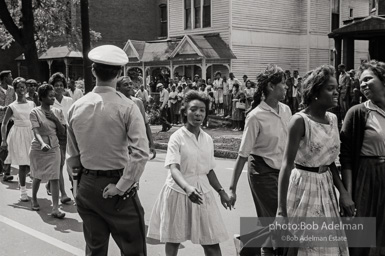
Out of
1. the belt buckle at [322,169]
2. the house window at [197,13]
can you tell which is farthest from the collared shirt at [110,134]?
the house window at [197,13]

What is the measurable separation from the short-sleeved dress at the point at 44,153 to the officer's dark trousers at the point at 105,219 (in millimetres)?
3957

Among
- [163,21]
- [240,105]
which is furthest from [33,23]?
[163,21]

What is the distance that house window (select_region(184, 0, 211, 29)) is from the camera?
3048 cm

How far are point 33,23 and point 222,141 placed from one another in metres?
9.77

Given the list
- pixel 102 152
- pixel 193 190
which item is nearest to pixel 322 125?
pixel 193 190

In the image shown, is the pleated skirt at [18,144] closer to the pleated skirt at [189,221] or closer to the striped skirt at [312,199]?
the pleated skirt at [189,221]

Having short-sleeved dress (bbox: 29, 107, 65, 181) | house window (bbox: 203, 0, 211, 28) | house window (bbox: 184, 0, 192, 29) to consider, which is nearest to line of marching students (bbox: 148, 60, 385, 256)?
short-sleeved dress (bbox: 29, 107, 65, 181)

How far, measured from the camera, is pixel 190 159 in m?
4.86

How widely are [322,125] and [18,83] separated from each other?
705cm

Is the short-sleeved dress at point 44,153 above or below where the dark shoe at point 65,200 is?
above

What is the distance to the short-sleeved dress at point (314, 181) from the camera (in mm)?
4125

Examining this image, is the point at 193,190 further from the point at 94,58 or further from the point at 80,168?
the point at 94,58

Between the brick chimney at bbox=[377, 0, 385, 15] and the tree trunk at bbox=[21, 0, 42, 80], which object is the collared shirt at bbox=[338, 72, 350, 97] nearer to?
the brick chimney at bbox=[377, 0, 385, 15]

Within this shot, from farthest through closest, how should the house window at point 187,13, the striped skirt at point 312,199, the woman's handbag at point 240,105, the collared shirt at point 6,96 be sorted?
the house window at point 187,13
the woman's handbag at point 240,105
the collared shirt at point 6,96
the striped skirt at point 312,199
